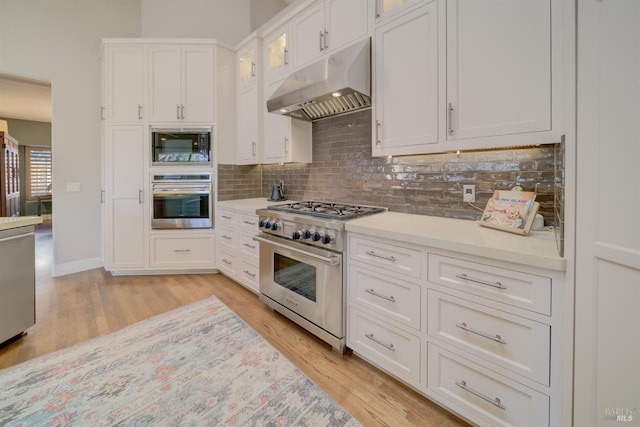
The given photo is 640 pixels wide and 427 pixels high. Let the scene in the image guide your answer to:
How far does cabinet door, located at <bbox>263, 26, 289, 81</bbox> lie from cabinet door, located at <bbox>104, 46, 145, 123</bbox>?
5.19ft

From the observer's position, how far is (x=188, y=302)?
107 inches

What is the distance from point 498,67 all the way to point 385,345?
1.71 metres

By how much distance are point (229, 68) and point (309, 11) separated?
4.72 feet

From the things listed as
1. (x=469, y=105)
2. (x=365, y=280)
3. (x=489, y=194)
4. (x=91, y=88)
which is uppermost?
(x=91, y=88)

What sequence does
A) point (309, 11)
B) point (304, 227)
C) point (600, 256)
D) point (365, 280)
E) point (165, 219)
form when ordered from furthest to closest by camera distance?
point (165, 219)
point (309, 11)
point (304, 227)
point (365, 280)
point (600, 256)

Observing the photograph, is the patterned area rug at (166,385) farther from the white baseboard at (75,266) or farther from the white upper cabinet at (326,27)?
the white upper cabinet at (326,27)

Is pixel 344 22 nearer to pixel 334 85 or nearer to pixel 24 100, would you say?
pixel 334 85

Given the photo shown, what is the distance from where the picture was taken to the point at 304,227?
2.06 m

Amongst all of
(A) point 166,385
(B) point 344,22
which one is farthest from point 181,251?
(B) point 344,22

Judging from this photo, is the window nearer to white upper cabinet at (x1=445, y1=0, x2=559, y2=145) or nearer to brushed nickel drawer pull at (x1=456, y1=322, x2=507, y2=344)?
white upper cabinet at (x1=445, y1=0, x2=559, y2=145)

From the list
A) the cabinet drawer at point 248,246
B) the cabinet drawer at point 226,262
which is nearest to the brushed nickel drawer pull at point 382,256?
the cabinet drawer at point 248,246

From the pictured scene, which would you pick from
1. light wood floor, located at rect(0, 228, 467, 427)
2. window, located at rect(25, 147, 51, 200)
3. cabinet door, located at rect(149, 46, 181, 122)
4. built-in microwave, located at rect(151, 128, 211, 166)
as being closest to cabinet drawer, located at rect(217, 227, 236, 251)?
light wood floor, located at rect(0, 228, 467, 427)

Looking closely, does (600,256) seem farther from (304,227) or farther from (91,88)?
(91,88)

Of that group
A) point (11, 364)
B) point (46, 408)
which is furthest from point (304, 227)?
point (11, 364)
